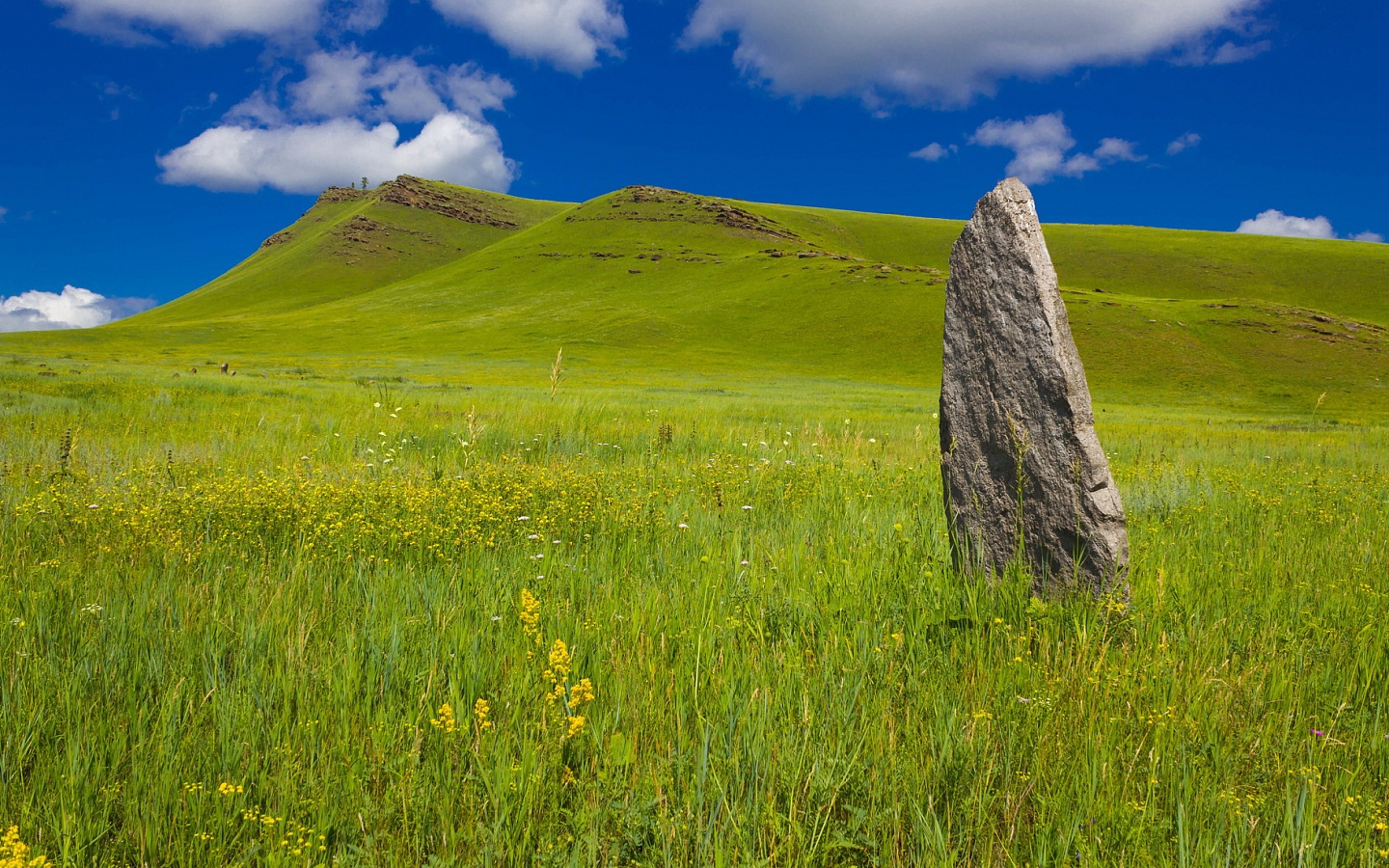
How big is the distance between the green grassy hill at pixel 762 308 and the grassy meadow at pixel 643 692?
3850cm

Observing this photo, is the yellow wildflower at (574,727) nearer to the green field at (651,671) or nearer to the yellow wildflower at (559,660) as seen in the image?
the green field at (651,671)

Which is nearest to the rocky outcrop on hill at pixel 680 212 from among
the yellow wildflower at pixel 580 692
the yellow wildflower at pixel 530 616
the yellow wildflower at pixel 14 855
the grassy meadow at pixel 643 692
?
the grassy meadow at pixel 643 692

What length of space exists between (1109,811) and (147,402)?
49.9 feet

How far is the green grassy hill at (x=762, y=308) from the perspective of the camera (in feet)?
167

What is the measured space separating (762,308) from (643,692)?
76448mm

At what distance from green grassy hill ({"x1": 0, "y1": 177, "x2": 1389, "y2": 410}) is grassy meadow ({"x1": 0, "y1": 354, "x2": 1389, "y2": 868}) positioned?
38500mm

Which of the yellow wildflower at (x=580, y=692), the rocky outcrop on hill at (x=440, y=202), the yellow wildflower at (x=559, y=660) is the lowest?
the yellow wildflower at (x=580, y=692)

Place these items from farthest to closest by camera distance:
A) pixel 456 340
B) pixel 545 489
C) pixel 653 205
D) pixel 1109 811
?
pixel 653 205 → pixel 456 340 → pixel 545 489 → pixel 1109 811

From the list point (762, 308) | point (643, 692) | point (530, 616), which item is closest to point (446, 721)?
point (530, 616)

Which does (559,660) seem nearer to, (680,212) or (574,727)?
(574,727)

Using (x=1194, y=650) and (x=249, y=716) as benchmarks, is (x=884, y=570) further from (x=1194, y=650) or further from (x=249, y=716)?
(x=249, y=716)

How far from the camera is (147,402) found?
12.1 meters

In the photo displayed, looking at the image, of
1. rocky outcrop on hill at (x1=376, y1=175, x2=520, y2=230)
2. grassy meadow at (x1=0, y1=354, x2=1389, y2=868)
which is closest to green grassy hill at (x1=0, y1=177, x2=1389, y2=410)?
rocky outcrop on hill at (x1=376, y1=175, x2=520, y2=230)

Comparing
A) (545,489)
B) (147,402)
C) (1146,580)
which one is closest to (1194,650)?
(1146,580)
